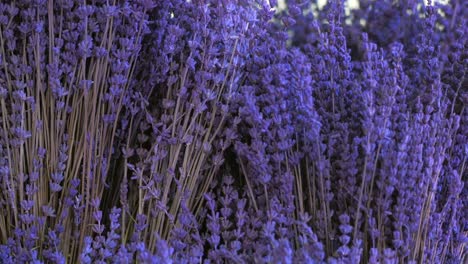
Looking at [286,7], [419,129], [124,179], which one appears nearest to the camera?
[419,129]

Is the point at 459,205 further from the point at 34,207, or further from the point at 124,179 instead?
the point at 34,207

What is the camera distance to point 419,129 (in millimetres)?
1335

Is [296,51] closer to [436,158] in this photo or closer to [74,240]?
[436,158]

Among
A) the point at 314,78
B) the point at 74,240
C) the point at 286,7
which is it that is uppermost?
the point at 286,7

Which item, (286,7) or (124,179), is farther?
(286,7)

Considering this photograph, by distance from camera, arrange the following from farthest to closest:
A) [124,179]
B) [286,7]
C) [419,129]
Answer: [286,7]
[124,179]
[419,129]

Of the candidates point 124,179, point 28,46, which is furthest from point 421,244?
point 28,46

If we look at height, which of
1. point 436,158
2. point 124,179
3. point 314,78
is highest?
point 314,78

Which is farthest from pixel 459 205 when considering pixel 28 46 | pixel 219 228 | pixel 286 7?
pixel 28 46

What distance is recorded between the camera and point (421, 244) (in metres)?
1.38

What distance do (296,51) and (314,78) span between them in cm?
16

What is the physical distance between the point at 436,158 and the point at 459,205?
158 mm

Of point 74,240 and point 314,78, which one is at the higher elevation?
point 314,78

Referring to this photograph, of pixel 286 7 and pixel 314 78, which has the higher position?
pixel 286 7
